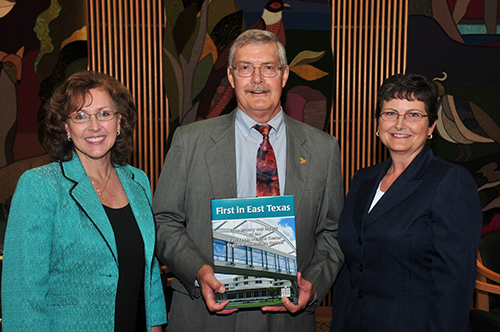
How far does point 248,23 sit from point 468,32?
8.63 feet

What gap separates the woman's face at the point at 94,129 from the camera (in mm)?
1915

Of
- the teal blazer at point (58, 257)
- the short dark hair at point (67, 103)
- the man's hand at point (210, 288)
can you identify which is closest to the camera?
the teal blazer at point (58, 257)

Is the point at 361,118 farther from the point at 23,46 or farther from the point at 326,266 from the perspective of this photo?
the point at 23,46

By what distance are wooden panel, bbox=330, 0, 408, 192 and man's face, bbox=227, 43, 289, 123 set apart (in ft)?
10.3

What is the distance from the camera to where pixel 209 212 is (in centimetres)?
202

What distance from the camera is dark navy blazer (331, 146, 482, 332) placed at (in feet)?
5.94

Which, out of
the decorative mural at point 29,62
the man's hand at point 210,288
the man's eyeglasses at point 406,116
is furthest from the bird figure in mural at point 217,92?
the man's hand at point 210,288

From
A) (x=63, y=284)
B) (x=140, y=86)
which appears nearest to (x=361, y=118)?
(x=140, y=86)

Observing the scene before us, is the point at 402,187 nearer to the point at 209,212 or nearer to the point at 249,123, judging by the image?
the point at 249,123

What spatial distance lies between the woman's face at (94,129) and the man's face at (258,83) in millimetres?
662

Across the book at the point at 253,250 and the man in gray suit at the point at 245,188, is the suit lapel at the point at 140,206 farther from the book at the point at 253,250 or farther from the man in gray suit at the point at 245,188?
the book at the point at 253,250

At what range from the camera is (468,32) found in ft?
15.9

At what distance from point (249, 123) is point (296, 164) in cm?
33

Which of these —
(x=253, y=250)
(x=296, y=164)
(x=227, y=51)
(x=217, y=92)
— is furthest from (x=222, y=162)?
(x=227, y=51)
